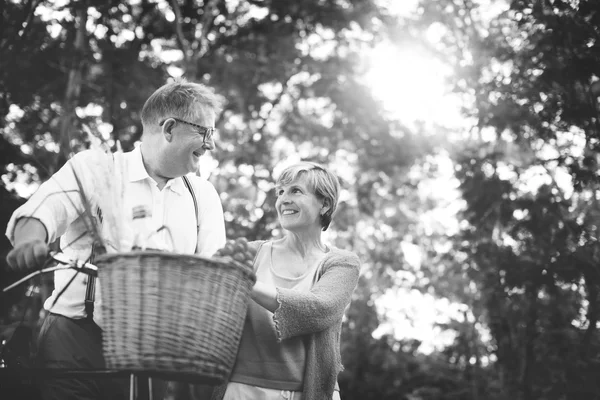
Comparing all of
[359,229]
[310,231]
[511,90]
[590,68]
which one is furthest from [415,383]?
[310,231]

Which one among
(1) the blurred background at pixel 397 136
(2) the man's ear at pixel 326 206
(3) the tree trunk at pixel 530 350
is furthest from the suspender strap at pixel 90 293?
(3) the tree trunk at pixel 530 350

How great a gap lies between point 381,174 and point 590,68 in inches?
243

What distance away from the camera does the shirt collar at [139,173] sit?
254 cm

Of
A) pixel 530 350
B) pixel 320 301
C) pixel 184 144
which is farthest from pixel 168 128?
pixel 530 350

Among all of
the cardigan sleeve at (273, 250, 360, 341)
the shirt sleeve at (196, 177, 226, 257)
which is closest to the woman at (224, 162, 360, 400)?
the cardigan sleeve at (273, 250, 360, 341)

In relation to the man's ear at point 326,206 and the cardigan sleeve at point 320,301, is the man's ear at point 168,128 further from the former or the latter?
the man's ear at point 326,206

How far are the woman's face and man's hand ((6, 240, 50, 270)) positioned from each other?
1.39m

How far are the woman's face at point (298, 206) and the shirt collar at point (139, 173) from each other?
2.03 feet

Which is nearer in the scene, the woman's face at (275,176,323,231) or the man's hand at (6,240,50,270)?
the man's hand at (6,240,50,270)

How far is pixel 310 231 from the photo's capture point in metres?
3.21

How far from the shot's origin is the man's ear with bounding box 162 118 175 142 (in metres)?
2.57

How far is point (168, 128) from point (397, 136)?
7.93 meters

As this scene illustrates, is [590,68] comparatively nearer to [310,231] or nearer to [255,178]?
[310,231]

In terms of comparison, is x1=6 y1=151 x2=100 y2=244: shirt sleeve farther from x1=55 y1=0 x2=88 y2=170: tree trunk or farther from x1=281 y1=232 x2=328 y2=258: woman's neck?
x1=55 y1=0 x2=88 y2=170: tree trunk
